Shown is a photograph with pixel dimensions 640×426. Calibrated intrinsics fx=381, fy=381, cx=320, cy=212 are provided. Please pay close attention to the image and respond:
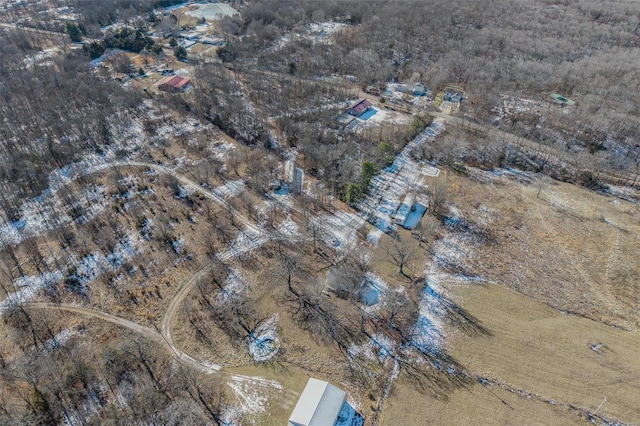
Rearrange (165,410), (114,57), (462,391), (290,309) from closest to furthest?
(165,410) < (462,391) < (290,309) < (114,57)

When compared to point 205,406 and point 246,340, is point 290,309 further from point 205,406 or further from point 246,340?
point 205,406

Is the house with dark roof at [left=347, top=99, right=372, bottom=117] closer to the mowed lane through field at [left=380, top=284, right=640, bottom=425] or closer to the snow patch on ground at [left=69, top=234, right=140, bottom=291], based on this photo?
the mowed lane through field at [left=380, top=284, right=640, bottom=425]

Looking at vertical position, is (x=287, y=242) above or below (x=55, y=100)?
below

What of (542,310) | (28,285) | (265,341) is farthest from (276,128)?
(542,310)

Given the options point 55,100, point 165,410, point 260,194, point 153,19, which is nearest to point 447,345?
point 165,410

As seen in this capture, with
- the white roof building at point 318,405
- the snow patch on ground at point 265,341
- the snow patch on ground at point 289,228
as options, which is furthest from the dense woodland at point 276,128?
the white roof building at point 318,405
